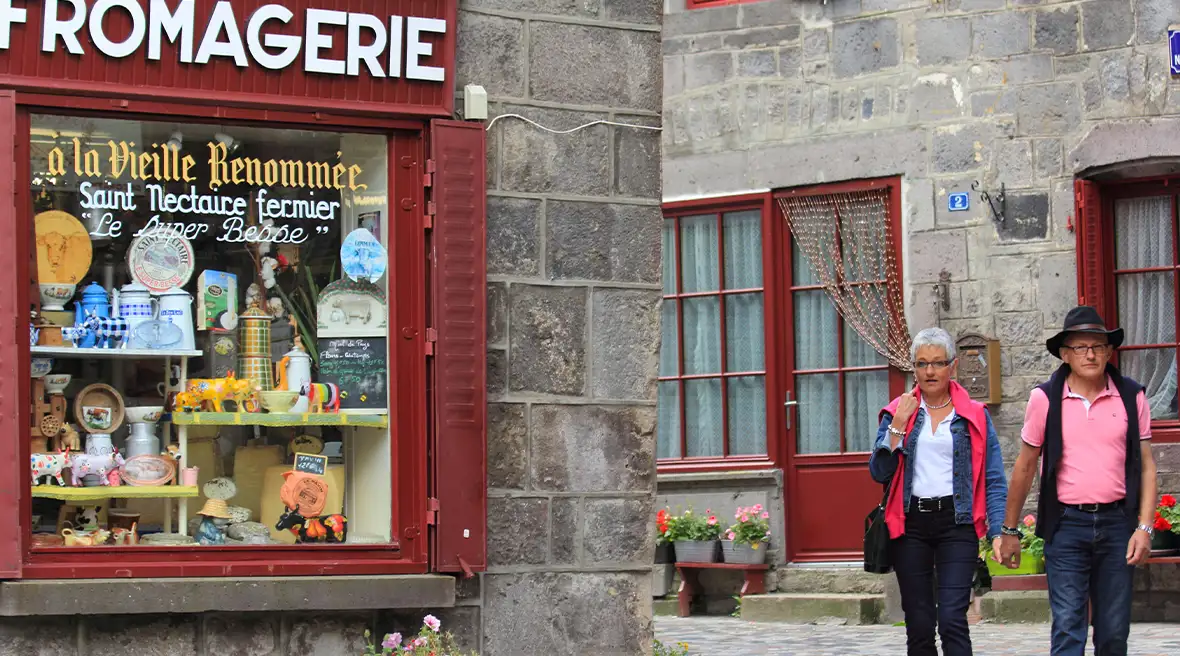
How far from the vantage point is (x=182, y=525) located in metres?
7.23

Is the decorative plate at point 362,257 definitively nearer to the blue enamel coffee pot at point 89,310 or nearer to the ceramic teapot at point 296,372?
the ceramic teapot at point 296,372

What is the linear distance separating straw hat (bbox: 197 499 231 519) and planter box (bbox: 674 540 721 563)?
6.10 meters

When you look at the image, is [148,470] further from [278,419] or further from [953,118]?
[953,118]

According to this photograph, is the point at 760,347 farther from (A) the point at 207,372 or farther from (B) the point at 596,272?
(A) the point at 207,372

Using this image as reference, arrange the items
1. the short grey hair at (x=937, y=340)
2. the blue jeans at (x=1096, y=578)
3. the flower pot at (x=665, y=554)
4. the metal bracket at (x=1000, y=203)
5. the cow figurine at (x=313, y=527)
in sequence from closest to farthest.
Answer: the blue jeans at (x=1096, y=578) < the short grey hair at (x=937, y=340) < the cow figurine at (x=313, y=527) < the metal bracket at (x=1000, y=203) < the flower pot at (x=665, y=554)

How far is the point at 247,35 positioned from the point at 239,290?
948 millimetres

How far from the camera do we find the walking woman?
7074mm

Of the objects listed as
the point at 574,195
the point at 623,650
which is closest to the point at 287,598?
the point at 623,650

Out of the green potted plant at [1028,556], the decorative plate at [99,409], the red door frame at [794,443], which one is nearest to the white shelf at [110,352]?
the decorative plate at [99,409]

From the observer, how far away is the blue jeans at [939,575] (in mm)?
7055

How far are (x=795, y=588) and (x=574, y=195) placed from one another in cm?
570

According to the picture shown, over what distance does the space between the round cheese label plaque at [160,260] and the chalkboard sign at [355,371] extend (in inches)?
23.4

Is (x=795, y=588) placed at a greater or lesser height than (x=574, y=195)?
lesser

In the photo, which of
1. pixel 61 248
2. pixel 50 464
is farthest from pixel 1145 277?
pixel 50 464
